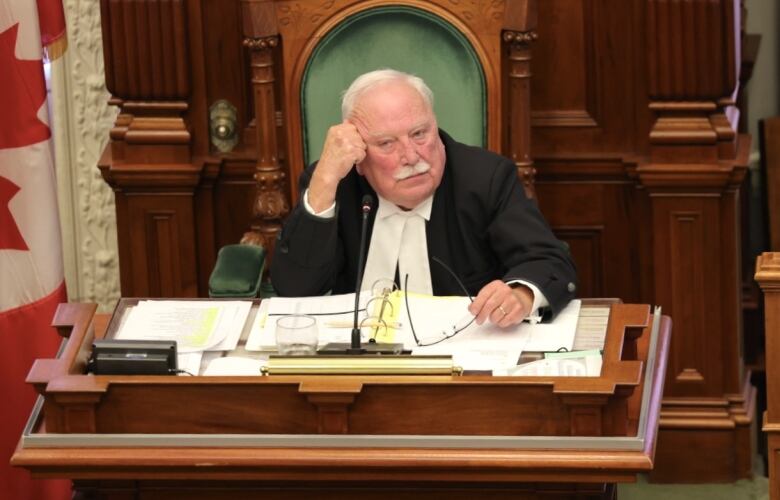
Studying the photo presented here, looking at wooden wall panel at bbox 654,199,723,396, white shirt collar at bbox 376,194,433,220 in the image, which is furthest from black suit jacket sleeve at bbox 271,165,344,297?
wooden wall panel at bbox 654,199,723,396

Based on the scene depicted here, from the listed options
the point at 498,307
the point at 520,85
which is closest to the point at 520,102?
the point at 520,85

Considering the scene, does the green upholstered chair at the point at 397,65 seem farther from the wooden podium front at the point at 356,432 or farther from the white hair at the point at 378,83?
the wooden podium front at the point at 356,432

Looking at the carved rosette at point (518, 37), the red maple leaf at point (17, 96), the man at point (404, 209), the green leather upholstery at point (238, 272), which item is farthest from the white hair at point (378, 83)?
the red maple leaf at point (17, 96)

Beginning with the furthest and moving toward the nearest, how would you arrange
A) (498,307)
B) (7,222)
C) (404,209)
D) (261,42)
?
1. (261,42)
2. (7,222)
3. (404,209)
4. (498,307)

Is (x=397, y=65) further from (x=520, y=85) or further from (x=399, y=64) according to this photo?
(x=520, y=85)

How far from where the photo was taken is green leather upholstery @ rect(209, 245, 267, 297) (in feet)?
13.8

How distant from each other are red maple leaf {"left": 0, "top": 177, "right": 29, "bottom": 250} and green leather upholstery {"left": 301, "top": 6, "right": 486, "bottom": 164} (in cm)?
84

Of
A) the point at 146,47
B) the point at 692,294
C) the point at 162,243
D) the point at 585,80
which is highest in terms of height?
the point at 146,47

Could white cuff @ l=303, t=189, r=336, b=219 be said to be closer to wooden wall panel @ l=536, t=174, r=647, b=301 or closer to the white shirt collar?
the white shirt collar

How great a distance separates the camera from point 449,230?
4.09m

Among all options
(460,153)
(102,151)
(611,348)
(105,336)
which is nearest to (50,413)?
(105,336)

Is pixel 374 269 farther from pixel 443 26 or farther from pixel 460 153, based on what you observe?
pixel 443 26

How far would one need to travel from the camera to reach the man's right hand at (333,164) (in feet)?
12.8

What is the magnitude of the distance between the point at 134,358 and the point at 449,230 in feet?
3.85
